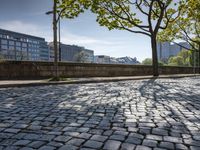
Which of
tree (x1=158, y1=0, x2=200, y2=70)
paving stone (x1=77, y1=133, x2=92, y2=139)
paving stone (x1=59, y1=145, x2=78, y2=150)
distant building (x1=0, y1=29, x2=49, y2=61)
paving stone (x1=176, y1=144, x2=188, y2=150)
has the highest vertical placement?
distant building (x1=0, y1=29, x2=49, y2=61)

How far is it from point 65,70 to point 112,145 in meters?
14.4

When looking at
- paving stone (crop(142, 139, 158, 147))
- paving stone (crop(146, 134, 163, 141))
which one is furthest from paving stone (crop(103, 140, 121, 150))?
paving stone (crop(146, 134, 163, 141))

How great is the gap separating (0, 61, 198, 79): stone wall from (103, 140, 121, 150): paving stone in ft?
41.0

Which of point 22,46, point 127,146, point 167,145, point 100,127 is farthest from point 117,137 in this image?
point 22,46

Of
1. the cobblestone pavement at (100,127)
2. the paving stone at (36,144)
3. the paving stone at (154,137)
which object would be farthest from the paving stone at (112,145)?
the paving stone at (36,144)

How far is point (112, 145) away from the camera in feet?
10.1

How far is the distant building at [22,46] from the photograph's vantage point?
128062 millimetres

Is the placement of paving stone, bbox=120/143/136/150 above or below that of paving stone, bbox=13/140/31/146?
above

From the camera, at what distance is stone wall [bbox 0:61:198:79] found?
14.5m

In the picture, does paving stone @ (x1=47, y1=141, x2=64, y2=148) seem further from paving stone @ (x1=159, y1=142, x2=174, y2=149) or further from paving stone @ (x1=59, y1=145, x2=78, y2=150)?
paving stone @ (x1=159, y1=142, x2=174, y2=149)

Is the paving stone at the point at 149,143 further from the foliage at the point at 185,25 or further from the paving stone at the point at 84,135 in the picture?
the foliage at the point at 185,25

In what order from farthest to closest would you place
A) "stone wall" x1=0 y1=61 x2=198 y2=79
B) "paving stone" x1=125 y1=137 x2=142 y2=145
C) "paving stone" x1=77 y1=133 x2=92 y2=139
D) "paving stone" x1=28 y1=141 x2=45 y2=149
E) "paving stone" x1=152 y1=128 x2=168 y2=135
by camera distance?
"stone wall" x1=0 y1=61 x2=198 y2=79
"paving stone" x1=152 y1=128 x2=168 y2=135
"paving stone" x1=77 y1=133 x2=92 y2=139
"paving stone" x1=125 y1=137 x2=142 y2=145
"paving stone" x1=28 y1=141 x2=45 y2=149

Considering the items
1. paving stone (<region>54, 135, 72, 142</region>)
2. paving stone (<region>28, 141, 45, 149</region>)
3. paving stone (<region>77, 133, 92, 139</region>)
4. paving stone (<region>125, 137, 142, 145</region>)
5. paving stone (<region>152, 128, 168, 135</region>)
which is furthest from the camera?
paving stone (<region>152, 128, 168, 135</region>)

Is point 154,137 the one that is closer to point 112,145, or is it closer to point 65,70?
point 112,145
